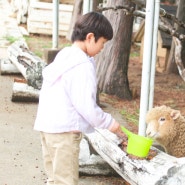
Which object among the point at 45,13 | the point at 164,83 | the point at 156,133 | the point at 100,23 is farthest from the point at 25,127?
the point at 45,13

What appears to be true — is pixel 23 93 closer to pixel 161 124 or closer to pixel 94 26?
pixel 161 124

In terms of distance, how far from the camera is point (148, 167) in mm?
4055

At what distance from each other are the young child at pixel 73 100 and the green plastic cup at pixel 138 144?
0.27 meters

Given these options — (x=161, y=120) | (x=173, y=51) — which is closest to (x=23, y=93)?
(x=161, y=120)

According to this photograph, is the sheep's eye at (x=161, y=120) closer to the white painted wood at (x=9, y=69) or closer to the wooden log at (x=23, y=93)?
the wooden log at (x=23, y=93)

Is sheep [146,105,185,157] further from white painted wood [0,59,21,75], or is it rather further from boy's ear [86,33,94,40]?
white painted wood [0,59,21,75]

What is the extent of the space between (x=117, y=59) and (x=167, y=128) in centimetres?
445

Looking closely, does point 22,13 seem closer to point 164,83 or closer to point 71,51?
point 164,83

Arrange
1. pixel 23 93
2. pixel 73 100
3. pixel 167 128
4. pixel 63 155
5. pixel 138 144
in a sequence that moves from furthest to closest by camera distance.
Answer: pixel 23 93
pixel 167 128
pixel 138 144
pixel 63 155
pixel 73 100

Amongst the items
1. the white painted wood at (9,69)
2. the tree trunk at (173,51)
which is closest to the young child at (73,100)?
the white painted wood at (9,69)

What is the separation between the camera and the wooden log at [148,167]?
3.91m

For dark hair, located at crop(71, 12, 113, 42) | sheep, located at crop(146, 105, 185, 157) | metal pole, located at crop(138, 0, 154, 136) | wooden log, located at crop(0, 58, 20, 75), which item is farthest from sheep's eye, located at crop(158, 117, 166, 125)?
wooden log, located at crop(0, 58, 20, 75)

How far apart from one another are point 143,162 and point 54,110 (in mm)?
897

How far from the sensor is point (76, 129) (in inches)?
144
